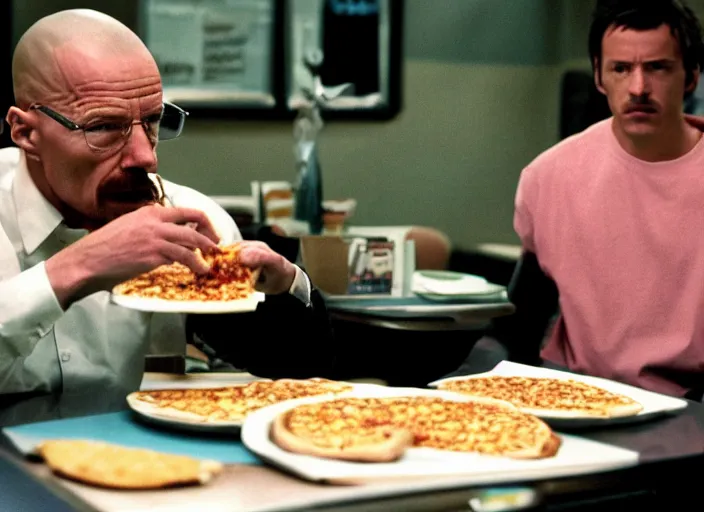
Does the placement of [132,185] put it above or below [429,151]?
above

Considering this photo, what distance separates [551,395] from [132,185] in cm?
74

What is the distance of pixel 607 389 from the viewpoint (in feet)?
5.23

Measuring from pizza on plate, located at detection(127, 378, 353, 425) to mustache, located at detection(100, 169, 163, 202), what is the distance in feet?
1.32

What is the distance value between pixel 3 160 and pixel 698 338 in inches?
58.0

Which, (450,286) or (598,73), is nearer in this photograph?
(598,73)

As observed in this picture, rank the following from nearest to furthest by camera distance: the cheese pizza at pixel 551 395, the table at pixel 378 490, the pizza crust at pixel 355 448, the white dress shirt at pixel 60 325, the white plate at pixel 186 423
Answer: the table at pixel 378 490
the pizza crust at pixel 355 448
the white plate at pixel 186 423
the cheese pizza at pixel 551 395
the white dress shirt at pixel 60 325

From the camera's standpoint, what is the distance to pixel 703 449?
1291 mm

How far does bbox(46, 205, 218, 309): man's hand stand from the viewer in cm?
147

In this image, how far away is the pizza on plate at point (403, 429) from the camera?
1.17m

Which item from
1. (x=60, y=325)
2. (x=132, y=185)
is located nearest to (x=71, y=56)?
(x=132, y=185)

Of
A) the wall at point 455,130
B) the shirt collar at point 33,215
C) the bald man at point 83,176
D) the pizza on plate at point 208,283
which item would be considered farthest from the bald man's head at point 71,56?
the wall at point 455,130

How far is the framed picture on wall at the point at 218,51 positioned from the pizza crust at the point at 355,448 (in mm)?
3163

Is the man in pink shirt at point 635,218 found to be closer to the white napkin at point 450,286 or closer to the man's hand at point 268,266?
the white napkin at point 450,286

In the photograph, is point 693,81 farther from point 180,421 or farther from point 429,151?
point 429,151
